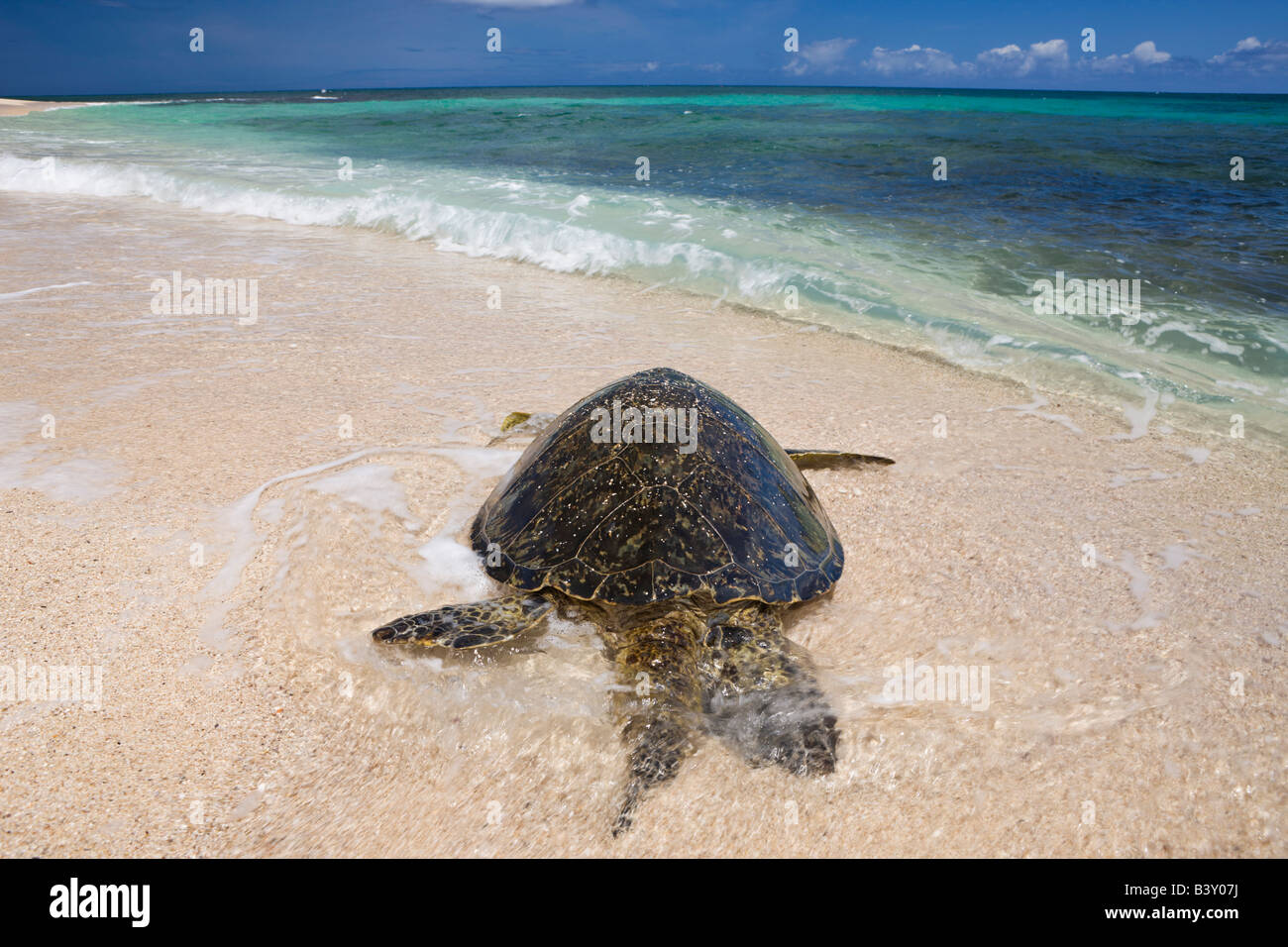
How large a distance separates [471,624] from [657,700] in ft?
2.27

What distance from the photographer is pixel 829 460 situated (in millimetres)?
3889

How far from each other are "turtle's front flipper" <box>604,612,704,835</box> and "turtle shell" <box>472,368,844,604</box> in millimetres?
142

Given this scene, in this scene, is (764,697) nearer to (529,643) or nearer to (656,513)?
(656,513)

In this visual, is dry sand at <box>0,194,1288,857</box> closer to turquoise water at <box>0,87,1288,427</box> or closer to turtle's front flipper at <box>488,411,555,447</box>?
turtle's front flipper at <box>488,411,555,447</box>

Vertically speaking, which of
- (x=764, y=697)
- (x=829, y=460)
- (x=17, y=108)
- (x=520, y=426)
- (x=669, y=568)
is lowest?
(x=764, y=697)

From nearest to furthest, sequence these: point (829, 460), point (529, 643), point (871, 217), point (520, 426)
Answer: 1. point (529, 643)
2. point (829, 460)
3. point (520, 426)
4. point (871, 217)

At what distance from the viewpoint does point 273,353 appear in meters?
5.46

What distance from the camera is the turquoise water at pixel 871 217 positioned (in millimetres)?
6324

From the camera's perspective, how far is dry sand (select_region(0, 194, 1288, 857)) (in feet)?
6.70

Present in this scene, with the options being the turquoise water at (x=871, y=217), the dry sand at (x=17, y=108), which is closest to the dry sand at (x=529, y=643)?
the turquoise water at (x=871, y=217)

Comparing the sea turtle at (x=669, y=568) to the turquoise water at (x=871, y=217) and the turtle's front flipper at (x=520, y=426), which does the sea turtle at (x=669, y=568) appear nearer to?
the turtle's front flipper at (x=520, y=426)

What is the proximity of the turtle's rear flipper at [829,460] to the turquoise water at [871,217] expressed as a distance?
235cm

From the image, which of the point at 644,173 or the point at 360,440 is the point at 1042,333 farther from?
the point at 644,173

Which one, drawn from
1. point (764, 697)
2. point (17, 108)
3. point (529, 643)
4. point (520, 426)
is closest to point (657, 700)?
point (764, 697)
